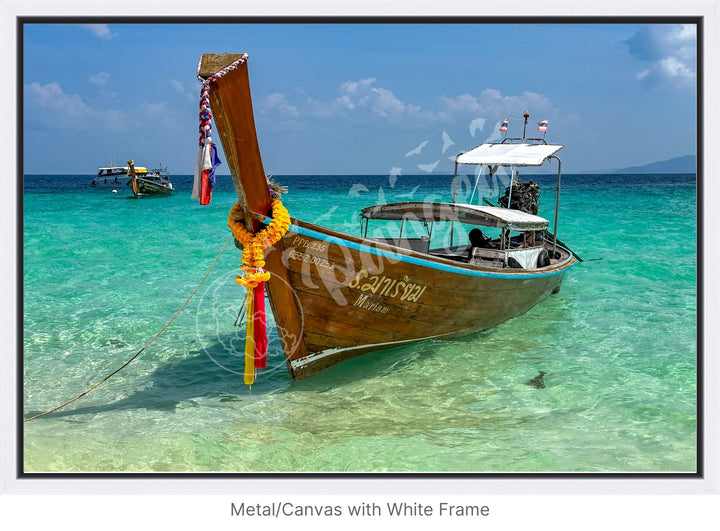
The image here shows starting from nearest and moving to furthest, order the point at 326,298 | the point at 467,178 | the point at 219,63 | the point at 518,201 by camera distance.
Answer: the point at 219,63 → the point at 326,298 → the point at 467,178 → the point at 518,201

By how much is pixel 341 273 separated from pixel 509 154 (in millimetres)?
5645

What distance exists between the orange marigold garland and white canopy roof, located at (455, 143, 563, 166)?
5794mm

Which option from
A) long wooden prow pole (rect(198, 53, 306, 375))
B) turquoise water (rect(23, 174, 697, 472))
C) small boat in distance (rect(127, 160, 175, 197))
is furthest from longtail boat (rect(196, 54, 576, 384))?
small boat in distance (rect(127, 160, 175, 197))

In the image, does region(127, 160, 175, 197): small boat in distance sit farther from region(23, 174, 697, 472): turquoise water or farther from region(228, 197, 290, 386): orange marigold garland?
region(228, 197, 290, 386): orange marigold garland

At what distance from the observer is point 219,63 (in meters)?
4.80

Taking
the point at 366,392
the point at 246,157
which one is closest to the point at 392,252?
the point at 366,392

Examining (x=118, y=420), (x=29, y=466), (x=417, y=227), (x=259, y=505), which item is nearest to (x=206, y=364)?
(x=118, y=420)

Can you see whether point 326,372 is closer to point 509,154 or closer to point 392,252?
point 392,252

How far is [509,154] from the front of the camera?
10680mm

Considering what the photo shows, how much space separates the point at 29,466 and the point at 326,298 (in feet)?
10.4

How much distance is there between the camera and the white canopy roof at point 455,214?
8492 mm

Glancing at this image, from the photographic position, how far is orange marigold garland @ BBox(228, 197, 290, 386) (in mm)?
5648

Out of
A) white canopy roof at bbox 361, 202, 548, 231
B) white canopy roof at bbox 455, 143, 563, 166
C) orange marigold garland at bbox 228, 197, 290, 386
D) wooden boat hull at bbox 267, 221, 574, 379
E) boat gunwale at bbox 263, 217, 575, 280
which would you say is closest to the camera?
orange marigold garland at bbox 228, 197, 290, 386
